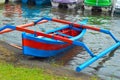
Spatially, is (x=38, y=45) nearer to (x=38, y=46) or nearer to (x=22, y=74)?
(x=38, y=46)

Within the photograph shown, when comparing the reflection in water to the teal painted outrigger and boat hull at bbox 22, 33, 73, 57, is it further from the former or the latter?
boat hull at bbox 22, 33, 73, 57

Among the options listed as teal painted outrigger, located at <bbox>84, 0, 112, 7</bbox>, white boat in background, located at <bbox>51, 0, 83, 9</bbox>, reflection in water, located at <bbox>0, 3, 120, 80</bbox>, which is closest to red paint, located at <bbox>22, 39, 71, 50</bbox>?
reflection in water, located at <bbox>0, 3, 120, 80</bbox>

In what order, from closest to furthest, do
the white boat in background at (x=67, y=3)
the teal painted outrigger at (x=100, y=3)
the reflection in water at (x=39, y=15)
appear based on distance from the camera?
the reflection in water at (x=39, y=15) < the teal painted outrigger at (x=100, y=3) < the white boat in background at (x=67, y=3)

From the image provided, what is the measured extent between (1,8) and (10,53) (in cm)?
1169

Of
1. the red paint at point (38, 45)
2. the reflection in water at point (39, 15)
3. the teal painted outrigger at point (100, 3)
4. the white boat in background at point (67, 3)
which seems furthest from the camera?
the white boat in background at point (67, 3)

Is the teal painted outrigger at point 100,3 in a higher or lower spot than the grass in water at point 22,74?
lower

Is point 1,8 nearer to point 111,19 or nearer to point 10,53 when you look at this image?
point 111,19

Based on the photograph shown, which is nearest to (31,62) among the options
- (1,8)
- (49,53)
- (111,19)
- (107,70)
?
(49,53)

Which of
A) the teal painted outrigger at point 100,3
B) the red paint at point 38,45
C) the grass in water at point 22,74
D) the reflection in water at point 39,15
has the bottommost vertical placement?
the reflection in water at point 39,15

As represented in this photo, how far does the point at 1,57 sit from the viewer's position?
9875 millimetres

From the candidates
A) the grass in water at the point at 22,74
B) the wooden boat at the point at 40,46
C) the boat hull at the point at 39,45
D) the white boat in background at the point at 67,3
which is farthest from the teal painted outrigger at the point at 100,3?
the grass in water at the point at 22,74

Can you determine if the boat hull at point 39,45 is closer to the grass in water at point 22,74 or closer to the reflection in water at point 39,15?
the grass in water at point 22,74

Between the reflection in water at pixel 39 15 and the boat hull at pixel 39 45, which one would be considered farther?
the reflection in water at pixel 39 15

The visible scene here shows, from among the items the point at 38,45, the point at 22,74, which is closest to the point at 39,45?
the point at 38,45
